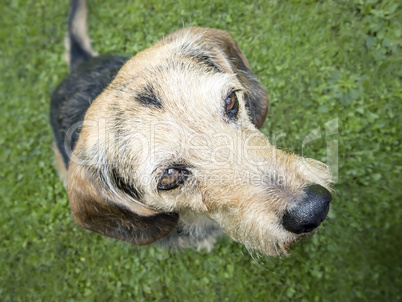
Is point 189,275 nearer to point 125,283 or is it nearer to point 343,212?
point 125,283

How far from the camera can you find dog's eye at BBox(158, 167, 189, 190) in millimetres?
2479

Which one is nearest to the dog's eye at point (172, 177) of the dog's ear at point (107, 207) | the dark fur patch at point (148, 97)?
the dog's ear at point (107, 207)

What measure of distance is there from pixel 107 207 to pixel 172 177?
0.78 meters

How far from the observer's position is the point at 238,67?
3.10 meters

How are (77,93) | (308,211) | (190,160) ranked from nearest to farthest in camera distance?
(308,211), (190,160), (77,93)

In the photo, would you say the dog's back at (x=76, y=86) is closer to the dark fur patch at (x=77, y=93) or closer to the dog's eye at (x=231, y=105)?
the dark fur patch at (x=77, y=93)

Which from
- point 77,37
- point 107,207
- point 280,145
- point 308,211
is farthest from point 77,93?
point 308,211

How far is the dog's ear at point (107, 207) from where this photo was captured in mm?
2820

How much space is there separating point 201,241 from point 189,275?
75 cm

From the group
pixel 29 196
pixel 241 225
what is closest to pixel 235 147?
pixel 241 225

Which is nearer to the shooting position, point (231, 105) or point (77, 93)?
point (231, 105)

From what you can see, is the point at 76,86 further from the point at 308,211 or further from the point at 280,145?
the point at 308,211

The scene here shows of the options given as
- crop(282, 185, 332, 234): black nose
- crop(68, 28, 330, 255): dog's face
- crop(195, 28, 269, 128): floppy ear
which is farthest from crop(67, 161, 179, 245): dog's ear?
crop(195, 28, 269, 128): floppy ear

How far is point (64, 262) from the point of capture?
470 centimetres
